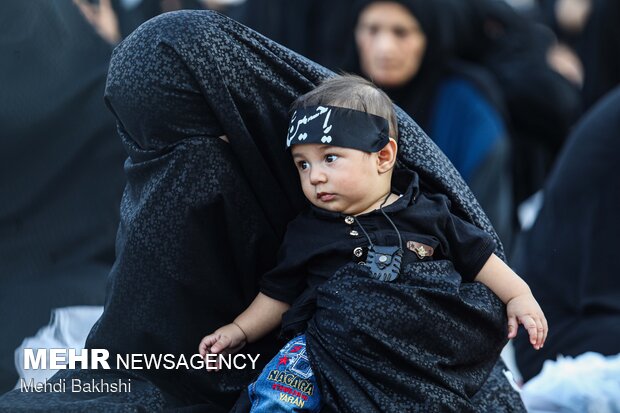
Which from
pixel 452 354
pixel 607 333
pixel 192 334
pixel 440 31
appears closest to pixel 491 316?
pixel 452 354

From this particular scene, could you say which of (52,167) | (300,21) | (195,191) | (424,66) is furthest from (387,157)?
(300,21)

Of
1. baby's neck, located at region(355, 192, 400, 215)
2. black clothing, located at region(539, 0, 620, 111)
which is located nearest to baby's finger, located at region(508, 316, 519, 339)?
baby's neck, located at region(355, 192, 400, 215)

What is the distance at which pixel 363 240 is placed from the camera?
2311 millimetres

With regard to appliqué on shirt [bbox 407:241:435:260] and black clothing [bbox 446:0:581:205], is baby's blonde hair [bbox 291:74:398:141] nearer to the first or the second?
appliqué on shirt [bbox 407:241:435:260]

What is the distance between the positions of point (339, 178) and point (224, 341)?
42cm

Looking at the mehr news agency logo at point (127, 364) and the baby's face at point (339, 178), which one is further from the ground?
the baby's face at point (339, 178)

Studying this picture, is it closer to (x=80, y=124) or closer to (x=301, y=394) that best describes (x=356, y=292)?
(x=301, y=394)

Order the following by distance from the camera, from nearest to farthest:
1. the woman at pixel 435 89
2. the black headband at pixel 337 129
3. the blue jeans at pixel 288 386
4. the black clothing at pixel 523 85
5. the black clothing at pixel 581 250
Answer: the blue jeans at pixel 288 386 → the black headband at pixel 337 129 → the black clothing at pixel 581 250 → the woman at pixel 435 89 → the black clothing at pixel 523 85

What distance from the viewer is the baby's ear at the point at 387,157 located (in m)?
2.42

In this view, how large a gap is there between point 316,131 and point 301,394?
53 cm

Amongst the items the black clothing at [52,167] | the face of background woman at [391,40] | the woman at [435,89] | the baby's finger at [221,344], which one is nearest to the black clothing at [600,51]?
the woman at [435,89]

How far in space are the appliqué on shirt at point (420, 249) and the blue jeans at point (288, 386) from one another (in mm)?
286

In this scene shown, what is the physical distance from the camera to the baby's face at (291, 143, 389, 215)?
233cm

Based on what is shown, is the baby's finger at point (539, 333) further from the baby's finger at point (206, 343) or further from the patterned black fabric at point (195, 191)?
the baby's finger at point (206, 343)
